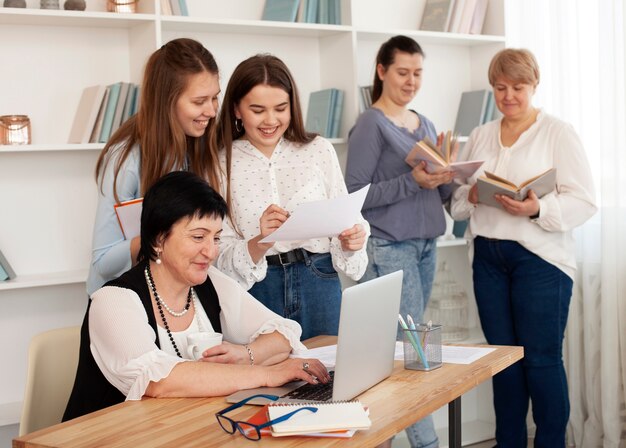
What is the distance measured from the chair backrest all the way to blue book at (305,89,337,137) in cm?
177

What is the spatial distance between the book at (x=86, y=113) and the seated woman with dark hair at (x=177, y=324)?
1.26 metres

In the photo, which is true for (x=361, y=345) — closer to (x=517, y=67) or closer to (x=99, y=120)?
(x=99, y=120)

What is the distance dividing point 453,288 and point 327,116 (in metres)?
1.11

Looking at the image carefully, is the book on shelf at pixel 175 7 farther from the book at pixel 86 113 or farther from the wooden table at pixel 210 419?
the wooden table at pixel 210 419

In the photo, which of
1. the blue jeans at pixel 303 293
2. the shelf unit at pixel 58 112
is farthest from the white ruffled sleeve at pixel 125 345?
the shelf unit at pixel 58 112

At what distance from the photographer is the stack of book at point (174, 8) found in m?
3.44

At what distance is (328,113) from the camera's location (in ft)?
12.7

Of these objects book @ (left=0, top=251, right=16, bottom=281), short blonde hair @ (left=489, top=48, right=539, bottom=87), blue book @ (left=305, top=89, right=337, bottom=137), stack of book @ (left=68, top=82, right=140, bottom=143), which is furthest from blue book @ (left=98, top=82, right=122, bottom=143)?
short blonde hair @ (left=489, top=48, right=539, bottom=87)

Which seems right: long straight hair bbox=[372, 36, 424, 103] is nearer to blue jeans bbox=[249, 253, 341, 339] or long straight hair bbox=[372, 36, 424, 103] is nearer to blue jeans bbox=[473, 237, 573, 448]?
blue jeans bbox=[473, 237, 573, 448]

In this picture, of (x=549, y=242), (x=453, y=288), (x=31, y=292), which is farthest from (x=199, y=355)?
(x=453, y=288)

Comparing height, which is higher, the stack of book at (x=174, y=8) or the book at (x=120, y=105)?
the stack of book at (x=174, y=8)

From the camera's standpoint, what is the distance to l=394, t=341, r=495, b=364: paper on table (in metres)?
2.24

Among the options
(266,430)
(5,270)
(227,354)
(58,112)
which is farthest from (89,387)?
(58,112)

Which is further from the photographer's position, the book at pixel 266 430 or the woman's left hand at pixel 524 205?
the woman's left hand at pixel 524 205
